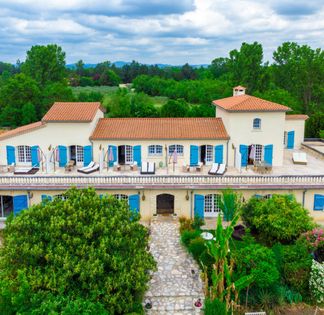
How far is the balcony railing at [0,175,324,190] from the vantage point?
2619cm

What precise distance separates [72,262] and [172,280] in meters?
6.07

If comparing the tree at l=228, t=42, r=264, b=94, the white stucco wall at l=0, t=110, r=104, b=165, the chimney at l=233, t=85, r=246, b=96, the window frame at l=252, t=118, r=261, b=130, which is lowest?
the white stucco wall at l=0, t=110, r=104, b=165

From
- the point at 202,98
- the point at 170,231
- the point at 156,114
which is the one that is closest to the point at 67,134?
the point at 170,231

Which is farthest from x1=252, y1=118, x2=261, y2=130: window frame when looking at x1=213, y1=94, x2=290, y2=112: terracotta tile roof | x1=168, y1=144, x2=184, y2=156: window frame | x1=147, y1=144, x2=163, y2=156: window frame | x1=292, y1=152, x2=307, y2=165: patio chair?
x1=147, y1=144, x2=163, y2=156: window frame

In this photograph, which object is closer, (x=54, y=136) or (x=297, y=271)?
(x=297, y=271)

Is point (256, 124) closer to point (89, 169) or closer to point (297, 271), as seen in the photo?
point (89, 169)

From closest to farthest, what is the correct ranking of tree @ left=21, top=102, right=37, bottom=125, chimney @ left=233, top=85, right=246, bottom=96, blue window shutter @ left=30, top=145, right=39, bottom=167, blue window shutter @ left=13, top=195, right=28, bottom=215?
blue window shutter @ left=13, top=195, right=28, bottom=215, blue window shutter @ left=30, top=145, right=39, bottom=167, chimney @ left=233, top=85, right=246, bottom=96, tree @ left=21, top=102, right=37, bottom=125

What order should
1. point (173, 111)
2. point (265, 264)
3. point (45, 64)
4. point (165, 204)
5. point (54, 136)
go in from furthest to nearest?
point (45, 64) → point (173, 111) → point (54, 136) → point (165, 204) → point (265, 264)

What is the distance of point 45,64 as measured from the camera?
72438mm

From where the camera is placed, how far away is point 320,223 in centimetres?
2653

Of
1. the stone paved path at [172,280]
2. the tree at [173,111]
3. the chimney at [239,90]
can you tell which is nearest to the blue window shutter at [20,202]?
the stone paved path at [172,280]

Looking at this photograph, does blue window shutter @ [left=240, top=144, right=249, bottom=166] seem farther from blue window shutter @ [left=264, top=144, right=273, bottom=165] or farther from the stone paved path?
the stone paved path

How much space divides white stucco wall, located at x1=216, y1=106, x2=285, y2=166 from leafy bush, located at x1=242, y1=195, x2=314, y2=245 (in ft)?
29.2

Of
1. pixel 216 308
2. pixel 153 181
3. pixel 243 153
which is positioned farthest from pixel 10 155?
pixel 216 308
